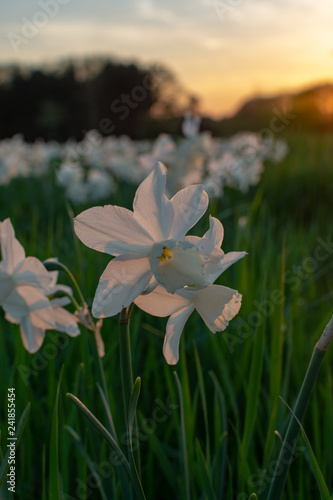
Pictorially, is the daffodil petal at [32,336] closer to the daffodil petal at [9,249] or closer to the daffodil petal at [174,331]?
the daffodil petal at [9,249]

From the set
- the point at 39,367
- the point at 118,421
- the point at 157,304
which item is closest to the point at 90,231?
the point at 157,304

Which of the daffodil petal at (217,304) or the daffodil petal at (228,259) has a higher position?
the daffodil petal at (228,259)

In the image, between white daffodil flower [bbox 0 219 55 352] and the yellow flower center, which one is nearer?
the yellow flower center

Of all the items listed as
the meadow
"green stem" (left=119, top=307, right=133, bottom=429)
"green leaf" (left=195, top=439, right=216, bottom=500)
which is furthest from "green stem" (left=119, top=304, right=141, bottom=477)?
"green leaf" (left=195, top=439, right=216, bottom=500)

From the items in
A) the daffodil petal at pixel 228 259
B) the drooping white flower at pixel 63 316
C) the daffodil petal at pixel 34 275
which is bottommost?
the drooping white flower at pixel 63 316

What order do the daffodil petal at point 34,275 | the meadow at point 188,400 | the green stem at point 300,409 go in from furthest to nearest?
the meadow at point 188,400
the daffodil petal at point 34,275
the green stem at point 300,409

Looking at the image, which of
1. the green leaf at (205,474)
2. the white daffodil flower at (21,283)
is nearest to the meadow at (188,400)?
the green leaf at (205,474)

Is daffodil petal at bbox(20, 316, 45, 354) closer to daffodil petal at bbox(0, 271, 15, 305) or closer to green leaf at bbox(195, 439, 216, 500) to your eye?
daffodil petal at bbox(0, 271, 15, 305)
